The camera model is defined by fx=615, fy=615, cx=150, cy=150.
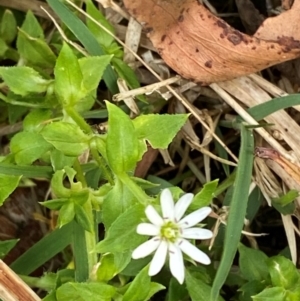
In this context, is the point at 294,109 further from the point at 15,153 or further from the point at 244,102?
the point at 15,153

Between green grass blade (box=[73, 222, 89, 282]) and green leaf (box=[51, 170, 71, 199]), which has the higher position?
green leaf (box=[51, 170, 71, 199])

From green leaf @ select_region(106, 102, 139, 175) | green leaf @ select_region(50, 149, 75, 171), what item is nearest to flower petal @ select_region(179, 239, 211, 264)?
green leaf @ select_region(106, 102, 139, 175)

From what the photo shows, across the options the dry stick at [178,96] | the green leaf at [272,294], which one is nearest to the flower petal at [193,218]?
the green leaf at [272,294]

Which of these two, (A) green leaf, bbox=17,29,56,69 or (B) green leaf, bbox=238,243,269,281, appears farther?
Answer: (A) green leaf, bbox=17,29,56,69

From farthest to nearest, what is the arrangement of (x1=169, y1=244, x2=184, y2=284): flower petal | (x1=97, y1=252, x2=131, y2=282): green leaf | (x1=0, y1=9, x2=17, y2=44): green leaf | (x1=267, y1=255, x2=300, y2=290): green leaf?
(x1=0, y1=9, x2=17, y2=44): green leaf
(x1=267, y1=255, x2=300, y2=290): green leaf
(x1=97, y1=252, x2=131, y2=282): green leaf
(x1=169, y1=244, x2=184, y2=284): flower petal

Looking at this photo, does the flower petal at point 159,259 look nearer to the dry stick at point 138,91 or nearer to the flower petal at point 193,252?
the flower petal at point 193,252

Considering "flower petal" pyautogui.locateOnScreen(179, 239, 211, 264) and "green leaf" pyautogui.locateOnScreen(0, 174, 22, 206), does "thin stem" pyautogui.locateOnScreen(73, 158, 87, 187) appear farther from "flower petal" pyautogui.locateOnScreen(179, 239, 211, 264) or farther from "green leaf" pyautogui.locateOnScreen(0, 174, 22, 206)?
"flower petal" pyautogui.locateOnScreen(179, 239, 211, 264)

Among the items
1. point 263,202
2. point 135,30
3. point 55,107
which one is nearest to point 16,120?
point 55,107
